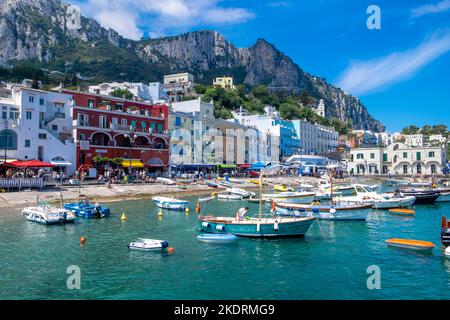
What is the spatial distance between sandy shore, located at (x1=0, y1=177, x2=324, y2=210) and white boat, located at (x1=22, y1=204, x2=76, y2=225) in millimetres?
6828

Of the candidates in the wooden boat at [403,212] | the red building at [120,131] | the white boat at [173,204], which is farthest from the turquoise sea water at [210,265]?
the red building at [120,131]

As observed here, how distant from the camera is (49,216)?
33844 mm

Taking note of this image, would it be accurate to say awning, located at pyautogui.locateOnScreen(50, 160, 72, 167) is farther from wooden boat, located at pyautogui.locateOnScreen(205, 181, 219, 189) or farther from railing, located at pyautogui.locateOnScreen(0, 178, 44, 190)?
wooden boat, located at pyautogui.locateOnScreen(205, 181, 219, 189)

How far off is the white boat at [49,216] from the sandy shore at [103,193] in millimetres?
6828

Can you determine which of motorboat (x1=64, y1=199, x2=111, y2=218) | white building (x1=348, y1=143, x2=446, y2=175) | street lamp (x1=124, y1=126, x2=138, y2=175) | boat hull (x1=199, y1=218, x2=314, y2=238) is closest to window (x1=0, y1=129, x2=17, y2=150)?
street lamp (x1=124, y1=126, x2=138, y2=175)

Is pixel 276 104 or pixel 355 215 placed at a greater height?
pixel 276 104

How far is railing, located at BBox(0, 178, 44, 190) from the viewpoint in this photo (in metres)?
47.3

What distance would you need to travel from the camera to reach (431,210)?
155 feet

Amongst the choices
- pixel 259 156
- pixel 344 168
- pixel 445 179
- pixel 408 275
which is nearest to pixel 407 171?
pixel 445 179

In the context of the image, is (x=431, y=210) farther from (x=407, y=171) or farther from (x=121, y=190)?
(x=407, y=171)

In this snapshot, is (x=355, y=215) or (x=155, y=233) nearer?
(x=155, y=233)

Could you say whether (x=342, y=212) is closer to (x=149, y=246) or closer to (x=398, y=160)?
(x=149, y=246)

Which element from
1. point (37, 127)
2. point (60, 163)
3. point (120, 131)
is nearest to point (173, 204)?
point (60, 163)

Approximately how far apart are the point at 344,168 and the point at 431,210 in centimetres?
8583
